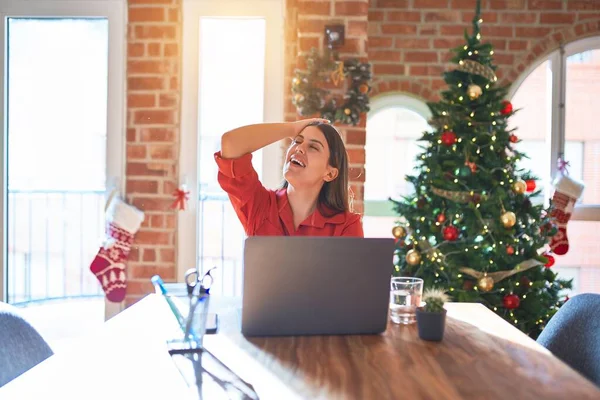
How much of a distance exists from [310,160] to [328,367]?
1.13m

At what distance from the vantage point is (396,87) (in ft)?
12.5

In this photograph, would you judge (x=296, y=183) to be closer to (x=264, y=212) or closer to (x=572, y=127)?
(x=264, y=212)

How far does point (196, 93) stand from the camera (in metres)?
3.12

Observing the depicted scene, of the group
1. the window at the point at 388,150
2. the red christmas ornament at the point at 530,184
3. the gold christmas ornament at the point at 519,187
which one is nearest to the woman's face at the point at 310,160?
the gold christmas ornament at the point at 519,187

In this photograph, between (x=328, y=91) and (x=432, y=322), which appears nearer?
(x=432, y=322)

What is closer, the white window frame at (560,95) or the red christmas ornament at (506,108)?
the red christmas ornament at (506,108)

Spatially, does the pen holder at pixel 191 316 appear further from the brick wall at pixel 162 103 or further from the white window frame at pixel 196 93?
the white window frame at pixel 196 93

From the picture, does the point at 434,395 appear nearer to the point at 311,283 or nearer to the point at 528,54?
the point at 311,283

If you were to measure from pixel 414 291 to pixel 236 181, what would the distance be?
2.88 ft

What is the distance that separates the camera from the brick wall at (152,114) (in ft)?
9.98

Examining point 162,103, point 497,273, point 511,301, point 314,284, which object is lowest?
point 511,301

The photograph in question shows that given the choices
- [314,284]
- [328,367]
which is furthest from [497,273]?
[328,367]

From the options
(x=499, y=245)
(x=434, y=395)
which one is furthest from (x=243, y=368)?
(x=499, y=245)

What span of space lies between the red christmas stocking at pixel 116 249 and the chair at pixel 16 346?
5.64 feet
